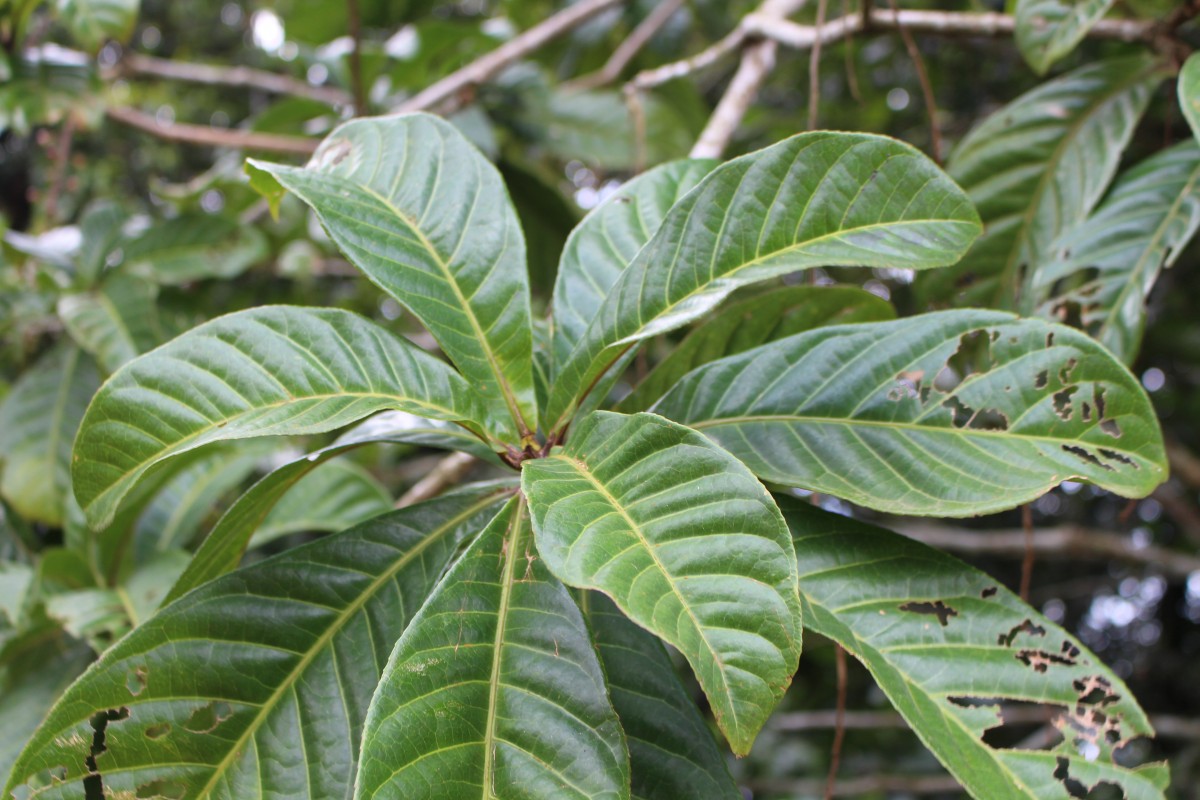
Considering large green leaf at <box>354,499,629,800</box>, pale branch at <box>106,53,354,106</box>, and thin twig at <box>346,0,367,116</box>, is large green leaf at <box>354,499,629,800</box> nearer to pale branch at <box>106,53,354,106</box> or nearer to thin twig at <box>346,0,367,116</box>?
thin twig at <box>346,0,367,116</box>

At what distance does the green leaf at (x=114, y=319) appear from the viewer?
166 centimetres

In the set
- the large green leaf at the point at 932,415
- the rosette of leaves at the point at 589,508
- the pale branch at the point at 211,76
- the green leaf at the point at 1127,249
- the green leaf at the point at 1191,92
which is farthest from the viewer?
the pale branch at the point at 211,76

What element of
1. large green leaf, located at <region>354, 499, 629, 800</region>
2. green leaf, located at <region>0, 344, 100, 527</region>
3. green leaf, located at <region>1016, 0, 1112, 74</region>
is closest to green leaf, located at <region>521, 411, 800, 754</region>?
large green leaf, located at <region>354, 499, 629, 800</region>

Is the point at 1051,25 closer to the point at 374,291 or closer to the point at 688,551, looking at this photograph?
the point at 688,551

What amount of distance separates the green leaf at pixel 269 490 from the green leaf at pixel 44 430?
3.23 ft

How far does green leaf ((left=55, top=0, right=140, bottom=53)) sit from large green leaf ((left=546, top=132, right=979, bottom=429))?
154 centimetres

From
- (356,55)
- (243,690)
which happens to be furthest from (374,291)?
(243,690)

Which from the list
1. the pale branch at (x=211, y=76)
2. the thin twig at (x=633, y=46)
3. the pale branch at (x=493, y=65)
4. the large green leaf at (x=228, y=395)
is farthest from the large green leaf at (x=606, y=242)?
the pale branch at (x=211, y=76)

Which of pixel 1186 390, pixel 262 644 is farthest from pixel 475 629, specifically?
pixel 1186 390

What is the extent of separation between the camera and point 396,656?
630 millimetres

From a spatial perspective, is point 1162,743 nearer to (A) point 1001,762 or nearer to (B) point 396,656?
(A) point 1001,762

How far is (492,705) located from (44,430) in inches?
59.3

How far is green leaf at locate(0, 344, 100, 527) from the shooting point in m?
1.66

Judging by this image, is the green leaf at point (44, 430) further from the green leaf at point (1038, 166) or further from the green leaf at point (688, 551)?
the green leaf at point (1038, 166)
